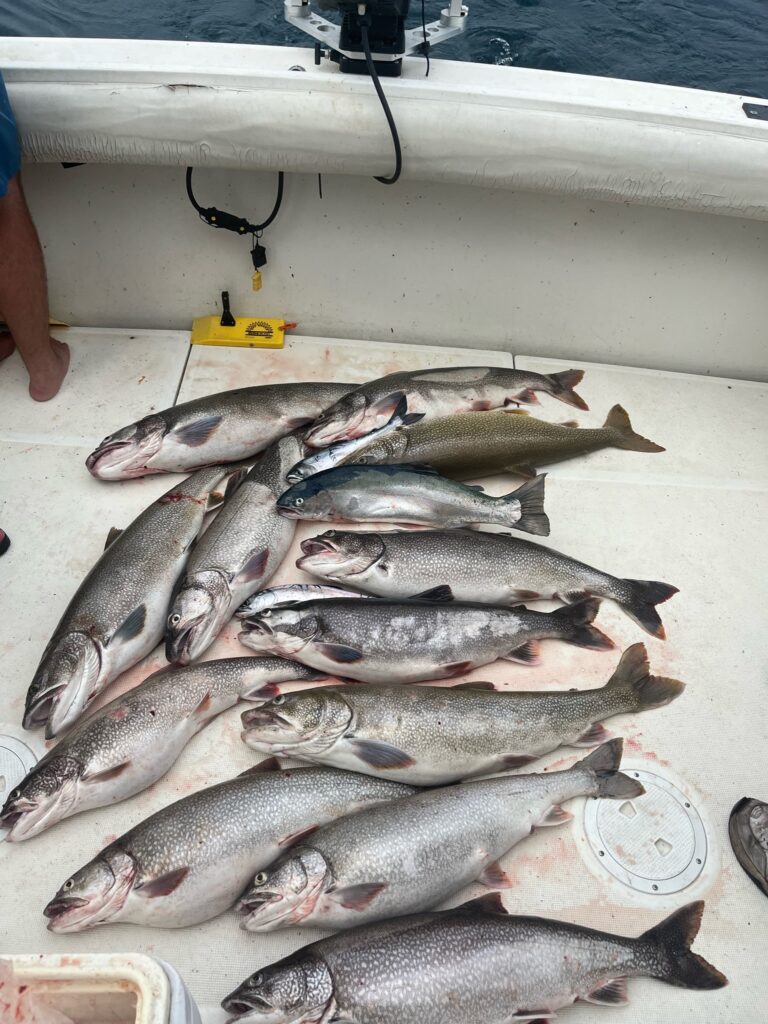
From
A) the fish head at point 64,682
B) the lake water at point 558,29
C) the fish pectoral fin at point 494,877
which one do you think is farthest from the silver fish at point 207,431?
the lake water at point 558,29

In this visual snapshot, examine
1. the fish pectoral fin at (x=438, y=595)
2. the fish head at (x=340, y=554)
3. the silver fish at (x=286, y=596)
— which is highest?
the fish head at (x=340, y=554)

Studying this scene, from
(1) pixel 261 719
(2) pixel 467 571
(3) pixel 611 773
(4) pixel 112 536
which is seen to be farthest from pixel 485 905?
(4) pixel 112 536

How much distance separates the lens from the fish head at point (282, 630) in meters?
2.59

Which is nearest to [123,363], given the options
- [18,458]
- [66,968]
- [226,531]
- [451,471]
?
[18,458]

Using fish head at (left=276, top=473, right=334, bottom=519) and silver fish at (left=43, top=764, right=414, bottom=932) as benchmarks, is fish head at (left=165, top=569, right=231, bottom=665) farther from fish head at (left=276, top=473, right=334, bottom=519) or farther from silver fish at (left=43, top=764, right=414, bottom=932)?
silver fish at (left=43, top=764, right=414, bottom=932)

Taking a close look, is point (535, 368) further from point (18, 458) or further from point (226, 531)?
point (18, 458)

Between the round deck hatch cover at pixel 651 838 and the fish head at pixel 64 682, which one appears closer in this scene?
the round deck hatch cover at pixel 651 838

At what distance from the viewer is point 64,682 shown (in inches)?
97.2

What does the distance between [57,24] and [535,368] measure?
28.7 ft

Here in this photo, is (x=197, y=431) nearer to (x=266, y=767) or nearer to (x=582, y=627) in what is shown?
(x=266, y=767)

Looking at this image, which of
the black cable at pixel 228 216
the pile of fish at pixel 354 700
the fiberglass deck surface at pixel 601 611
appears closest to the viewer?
the pile of fish at pixel 354 700

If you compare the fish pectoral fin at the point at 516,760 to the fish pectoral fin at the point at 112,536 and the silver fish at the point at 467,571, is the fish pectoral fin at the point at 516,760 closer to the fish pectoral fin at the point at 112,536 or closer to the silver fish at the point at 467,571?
the silver fish at the point at 467,571

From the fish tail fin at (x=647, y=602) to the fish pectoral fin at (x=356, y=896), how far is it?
1379 millimetres

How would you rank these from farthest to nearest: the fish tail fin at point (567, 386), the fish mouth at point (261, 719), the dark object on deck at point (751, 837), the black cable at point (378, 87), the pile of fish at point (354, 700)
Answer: the fish tail fin at point (567, 386) < the black cable at point (378, 87) < the fish mouth at point (261, 719) < the dark object on deck at point (751, 837) < the pile of fish at point (354, 700)
